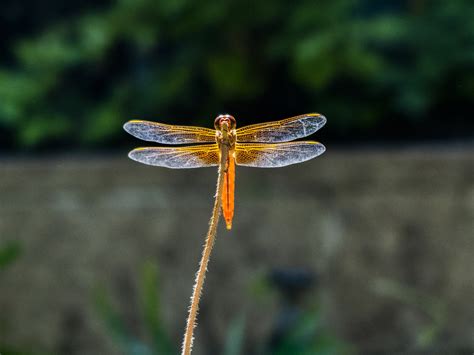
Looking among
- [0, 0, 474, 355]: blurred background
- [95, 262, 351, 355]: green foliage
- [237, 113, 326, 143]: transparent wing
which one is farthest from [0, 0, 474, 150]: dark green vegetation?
[237, 113, 326, 143]: transparent wing

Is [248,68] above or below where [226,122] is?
above

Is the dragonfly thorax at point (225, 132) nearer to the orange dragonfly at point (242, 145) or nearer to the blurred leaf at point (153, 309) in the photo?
the orange dragonfly at point (242, 145)

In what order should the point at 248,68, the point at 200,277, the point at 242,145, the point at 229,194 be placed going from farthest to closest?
the point at 248,68, the point at 242,145, the point at 229,194, the point at 200,277

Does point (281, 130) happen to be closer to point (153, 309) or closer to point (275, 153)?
point (275, 153)

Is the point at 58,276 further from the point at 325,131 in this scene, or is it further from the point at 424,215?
the point at 424,215

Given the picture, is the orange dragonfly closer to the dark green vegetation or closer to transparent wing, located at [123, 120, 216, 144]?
transparent wing, located at [123, 120, 216, 144]

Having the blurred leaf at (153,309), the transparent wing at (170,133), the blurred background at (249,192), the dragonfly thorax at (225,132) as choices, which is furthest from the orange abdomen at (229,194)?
the blurred background at (249,192)

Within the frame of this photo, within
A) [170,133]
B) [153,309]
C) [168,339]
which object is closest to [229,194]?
[170,133]
